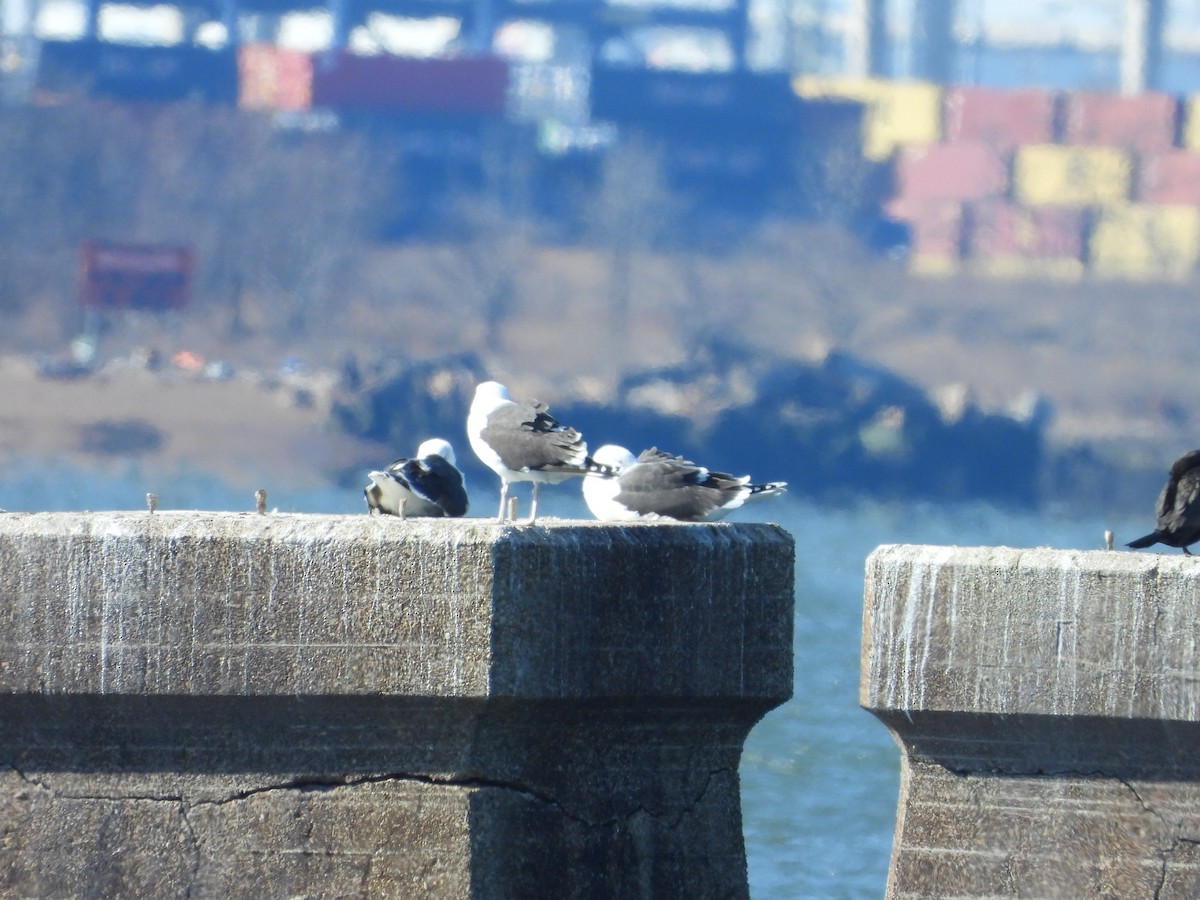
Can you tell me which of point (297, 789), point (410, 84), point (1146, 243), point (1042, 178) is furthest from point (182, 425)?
point (297, 789)

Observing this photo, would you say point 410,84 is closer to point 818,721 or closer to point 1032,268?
point 1032,268

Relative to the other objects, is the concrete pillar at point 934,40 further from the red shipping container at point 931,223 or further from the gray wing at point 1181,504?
the gray wing at point 1181,504

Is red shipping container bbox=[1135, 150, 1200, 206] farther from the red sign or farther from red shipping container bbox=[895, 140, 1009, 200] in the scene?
the red sign

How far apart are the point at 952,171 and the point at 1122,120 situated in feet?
25.5

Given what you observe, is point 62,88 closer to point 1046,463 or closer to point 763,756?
point 1046,463

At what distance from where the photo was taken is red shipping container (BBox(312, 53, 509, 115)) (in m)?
97.2

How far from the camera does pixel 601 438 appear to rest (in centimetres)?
7162

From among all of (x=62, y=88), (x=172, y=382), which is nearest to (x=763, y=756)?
(x=172, y=382)

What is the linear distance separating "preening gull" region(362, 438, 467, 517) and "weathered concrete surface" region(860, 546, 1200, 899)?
1689mm

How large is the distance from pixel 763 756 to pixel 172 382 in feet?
188

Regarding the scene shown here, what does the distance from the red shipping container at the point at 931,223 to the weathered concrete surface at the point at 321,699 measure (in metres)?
91.7

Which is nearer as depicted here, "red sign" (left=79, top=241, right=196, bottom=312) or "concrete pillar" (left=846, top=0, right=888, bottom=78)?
"red sign" (left=79, top=241, right=196, bottom=312)

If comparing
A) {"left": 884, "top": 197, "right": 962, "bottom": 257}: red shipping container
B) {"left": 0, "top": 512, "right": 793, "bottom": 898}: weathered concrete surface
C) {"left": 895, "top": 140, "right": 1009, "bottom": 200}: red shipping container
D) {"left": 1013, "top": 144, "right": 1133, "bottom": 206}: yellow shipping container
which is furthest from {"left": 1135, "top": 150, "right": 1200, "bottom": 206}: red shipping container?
{"left": 0, "top": 512, "right": 793, "bottom": 898}: weathered concrete surface

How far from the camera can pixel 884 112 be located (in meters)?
101
